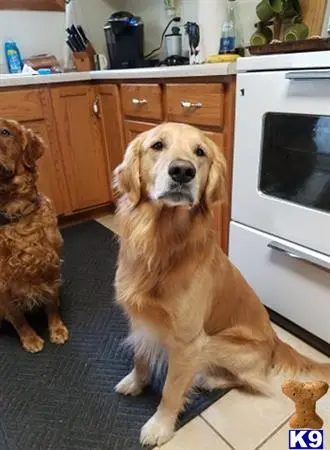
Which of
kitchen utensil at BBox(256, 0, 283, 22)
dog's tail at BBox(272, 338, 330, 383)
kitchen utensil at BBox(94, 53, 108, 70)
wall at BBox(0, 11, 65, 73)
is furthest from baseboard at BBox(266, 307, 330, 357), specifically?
wall at BBox(0, 11, 65, 73)

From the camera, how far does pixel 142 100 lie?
73.9 inches

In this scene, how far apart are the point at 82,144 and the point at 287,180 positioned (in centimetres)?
147

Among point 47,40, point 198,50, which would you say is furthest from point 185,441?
point 47,40

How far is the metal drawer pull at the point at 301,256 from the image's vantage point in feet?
3.82

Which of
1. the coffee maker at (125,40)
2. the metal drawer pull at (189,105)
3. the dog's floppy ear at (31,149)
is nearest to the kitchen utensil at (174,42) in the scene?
the coffee maker at (125,40)

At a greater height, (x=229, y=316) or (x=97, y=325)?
(x=229, y=316)

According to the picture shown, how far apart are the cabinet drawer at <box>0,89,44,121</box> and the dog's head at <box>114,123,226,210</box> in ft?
4.42

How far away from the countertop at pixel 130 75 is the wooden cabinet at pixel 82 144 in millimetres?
65

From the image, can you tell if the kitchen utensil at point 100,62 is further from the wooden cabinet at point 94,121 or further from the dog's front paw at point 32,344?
the dog's front paw at point 32,344

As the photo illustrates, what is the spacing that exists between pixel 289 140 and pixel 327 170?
175 millimetres

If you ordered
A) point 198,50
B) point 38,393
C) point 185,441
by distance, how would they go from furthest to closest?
point 198,50, point 38,393, point 185,441

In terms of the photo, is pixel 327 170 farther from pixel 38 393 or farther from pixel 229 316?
pixel 38 393

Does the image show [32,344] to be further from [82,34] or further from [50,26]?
[50,26]

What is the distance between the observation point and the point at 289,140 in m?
1.23
